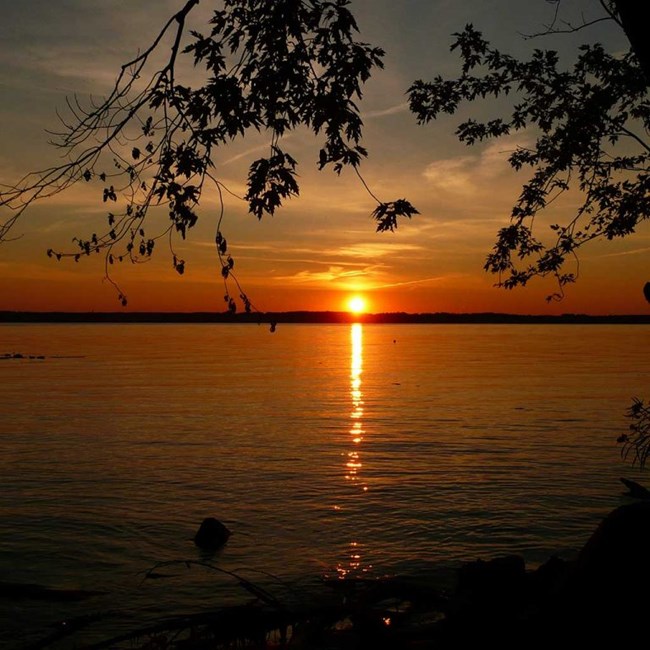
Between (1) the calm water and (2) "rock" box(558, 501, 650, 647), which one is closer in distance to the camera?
(2) "rock" box(558, 501, 650, 647)

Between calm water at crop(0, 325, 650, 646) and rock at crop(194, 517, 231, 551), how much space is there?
0.96 feet

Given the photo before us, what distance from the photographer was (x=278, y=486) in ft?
76.0

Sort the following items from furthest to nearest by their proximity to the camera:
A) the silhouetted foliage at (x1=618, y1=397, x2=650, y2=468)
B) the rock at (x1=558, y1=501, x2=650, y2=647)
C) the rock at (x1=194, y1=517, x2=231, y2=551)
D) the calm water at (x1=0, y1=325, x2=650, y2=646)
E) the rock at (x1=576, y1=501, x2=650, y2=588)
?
1. the rock at (x1=194, y1=517, x2=231, y2=551)
2. the silhouetted foliage at (x1=618, y1=397, x2=650, y2=468)
3. the calm water at (x1=0, y1=325, x2=650, y2=646)
4. the rock at (x1=576, y1=501, x2=650, y2=588)
5. the rock at (x1=558, y1=501, x2=650, y2=647)

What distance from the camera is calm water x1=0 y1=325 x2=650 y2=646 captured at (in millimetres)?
15180

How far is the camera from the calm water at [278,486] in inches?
598

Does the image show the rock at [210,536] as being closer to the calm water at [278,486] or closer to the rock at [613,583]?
the calm water at [278,486]

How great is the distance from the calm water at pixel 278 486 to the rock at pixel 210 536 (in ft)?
0.96

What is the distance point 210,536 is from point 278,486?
656 centimetres

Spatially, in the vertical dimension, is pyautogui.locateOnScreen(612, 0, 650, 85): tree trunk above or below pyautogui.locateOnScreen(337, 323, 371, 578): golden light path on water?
above

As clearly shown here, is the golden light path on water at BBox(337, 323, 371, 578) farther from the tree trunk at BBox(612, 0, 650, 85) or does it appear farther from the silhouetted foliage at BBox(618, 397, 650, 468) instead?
the tree trunk at BBox(612, 0, 650, 85)

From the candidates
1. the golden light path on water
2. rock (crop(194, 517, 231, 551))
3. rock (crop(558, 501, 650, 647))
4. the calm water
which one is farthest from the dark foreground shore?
rock (crop(194, 517, 231, 551))

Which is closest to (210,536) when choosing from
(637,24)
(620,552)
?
(620,552)

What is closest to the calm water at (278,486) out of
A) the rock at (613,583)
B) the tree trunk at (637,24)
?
the rock at (613,583)

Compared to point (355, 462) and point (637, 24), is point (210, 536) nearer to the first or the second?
point (355, 462)
